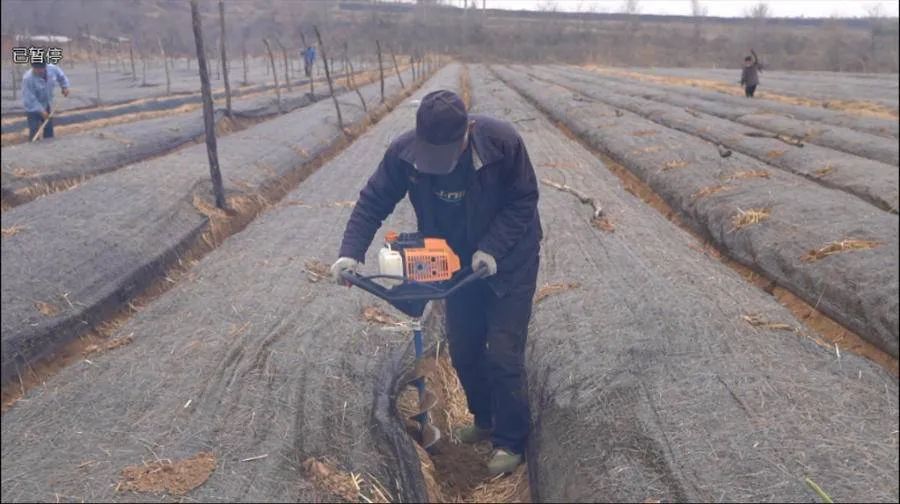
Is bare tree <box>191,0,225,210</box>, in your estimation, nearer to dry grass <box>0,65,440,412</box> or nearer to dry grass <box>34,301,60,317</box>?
dry grass <box>0,65,440,412</box>

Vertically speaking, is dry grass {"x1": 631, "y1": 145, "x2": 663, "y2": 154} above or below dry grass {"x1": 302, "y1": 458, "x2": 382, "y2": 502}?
above

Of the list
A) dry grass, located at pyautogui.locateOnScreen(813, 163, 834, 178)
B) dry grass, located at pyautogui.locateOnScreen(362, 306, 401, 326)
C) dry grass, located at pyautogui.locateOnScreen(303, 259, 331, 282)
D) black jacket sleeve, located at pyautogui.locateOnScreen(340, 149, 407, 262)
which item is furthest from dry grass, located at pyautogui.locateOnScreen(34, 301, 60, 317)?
dry grass, located at pyautogui.locateOnScreen(813, 163, 834, 178)

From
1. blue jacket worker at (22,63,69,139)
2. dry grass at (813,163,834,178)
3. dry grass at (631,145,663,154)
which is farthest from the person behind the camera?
dry grass at (631,145,663,154)

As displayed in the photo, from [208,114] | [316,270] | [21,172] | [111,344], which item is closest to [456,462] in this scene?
[111,344]

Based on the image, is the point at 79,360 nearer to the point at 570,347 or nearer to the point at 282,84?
the point at 570,347

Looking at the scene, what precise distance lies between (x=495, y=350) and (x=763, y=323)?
220 centimetres

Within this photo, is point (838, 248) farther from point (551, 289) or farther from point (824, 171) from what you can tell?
point (824, 171)

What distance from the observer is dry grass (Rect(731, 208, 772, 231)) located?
8375 millimetres

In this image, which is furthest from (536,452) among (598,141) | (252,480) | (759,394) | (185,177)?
(598,141)

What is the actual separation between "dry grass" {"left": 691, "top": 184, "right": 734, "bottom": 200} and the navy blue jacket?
648 cm

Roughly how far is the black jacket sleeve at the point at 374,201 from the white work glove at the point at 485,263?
587 millimetres

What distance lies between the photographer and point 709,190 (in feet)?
32.7

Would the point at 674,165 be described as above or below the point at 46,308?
above

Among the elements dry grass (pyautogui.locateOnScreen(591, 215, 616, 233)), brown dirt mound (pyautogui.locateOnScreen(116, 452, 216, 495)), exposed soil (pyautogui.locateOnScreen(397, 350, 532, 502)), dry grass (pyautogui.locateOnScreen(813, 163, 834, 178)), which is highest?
dry grass (pyautogui.locateOnScreen(813, 163, 834, 178))
